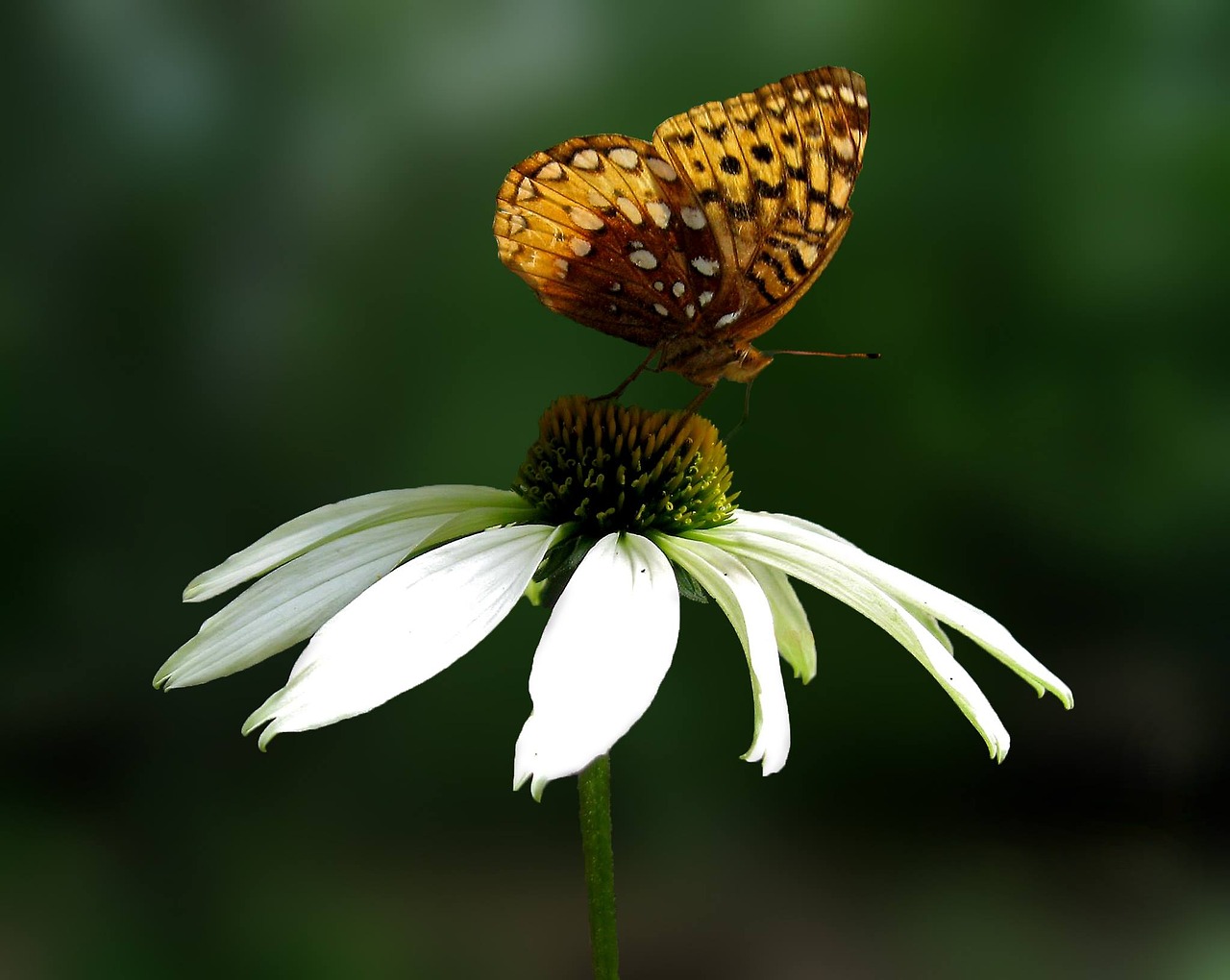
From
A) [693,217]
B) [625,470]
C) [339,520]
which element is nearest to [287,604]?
[339,520]

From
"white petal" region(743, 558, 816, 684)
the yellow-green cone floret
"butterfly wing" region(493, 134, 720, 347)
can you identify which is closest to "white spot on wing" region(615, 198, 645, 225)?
"butterfly wing" region(493, 134, 720, 347)

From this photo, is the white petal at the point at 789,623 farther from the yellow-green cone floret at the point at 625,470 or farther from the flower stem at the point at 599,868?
the flower stem at the point at 599,868

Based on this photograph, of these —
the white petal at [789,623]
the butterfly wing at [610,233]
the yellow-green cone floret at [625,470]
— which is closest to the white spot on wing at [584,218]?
the butterfly wing at [610,233]

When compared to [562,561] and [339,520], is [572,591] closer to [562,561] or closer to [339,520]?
[562,561]

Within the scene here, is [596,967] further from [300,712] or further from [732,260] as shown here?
[732,260]

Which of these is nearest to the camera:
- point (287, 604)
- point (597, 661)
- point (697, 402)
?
point (597, 661)

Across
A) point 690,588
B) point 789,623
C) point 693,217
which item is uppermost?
point 693,217
